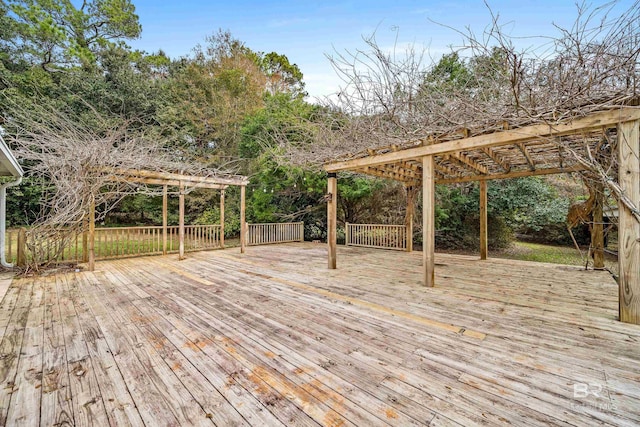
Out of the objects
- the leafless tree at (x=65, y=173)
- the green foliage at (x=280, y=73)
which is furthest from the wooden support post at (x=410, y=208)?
the green foliage at (x=280, y=73)

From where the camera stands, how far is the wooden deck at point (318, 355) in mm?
1518

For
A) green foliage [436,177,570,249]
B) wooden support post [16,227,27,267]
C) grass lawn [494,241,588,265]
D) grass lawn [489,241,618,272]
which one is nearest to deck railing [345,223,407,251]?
green foliage [436,177,570,249]

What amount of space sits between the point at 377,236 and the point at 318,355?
282 inches

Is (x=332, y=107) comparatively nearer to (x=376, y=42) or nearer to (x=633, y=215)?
(x=376, y=42)

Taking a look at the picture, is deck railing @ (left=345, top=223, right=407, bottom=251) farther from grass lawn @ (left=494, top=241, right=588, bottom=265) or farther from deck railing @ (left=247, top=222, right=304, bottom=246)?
grass lawn @ (left=494, top=241, right=588, bottom=265)

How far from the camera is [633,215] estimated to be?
8.84 feet

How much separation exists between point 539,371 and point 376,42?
3.91 m

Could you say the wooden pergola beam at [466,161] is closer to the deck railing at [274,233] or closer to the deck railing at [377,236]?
the deck railing at [377,236]

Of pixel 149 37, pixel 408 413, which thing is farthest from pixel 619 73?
pixel 149 37

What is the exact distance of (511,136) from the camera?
334 centimetres

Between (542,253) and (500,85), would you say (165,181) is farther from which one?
(542,253)

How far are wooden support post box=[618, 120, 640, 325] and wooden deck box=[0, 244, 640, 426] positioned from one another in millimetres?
243

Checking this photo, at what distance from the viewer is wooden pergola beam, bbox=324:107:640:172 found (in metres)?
2.72

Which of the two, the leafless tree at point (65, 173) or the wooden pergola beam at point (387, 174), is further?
the wooden pergola beam at point (387, 174)
